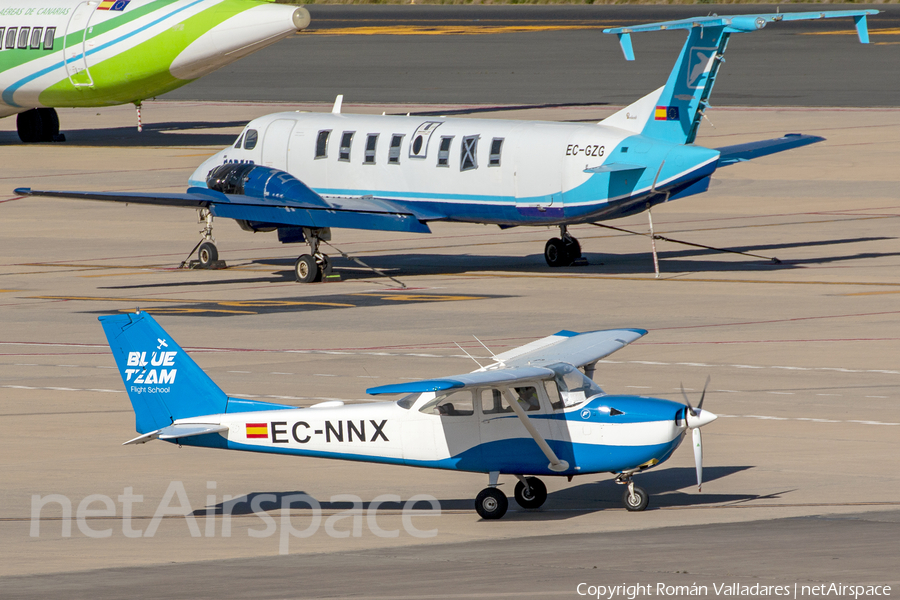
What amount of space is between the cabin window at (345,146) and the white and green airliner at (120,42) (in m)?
21.3

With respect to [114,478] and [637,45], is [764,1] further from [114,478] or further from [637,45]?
[114,478]

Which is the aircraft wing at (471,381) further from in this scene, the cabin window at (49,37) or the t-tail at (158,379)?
the cabin window at (49,37)

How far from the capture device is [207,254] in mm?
40344

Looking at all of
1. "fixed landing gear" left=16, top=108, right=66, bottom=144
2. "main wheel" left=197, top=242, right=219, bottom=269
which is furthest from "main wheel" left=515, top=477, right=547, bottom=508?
"fixed landing gear" left=16, top=108, right=66, bottom=144

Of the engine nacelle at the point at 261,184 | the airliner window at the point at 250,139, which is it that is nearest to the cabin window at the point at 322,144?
the engine nacelle at the point at 261,184

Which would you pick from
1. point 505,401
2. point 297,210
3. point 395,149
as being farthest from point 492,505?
point 395,149

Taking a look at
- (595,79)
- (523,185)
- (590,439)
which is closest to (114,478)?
(590,439)

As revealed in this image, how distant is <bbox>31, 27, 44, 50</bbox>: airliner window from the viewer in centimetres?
6316

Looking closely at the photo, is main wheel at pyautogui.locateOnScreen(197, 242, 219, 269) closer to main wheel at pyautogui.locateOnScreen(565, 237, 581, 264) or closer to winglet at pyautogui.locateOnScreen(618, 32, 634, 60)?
main wheel at pyautogui.locateOnScreen(565, 237, 581, 264)

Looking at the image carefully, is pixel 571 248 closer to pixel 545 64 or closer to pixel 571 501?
pixel 571 501

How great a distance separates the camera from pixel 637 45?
114m

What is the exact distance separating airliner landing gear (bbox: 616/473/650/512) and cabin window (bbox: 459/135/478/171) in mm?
20783

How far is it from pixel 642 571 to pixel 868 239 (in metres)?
30.6

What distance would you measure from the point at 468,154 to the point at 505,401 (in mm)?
20767
